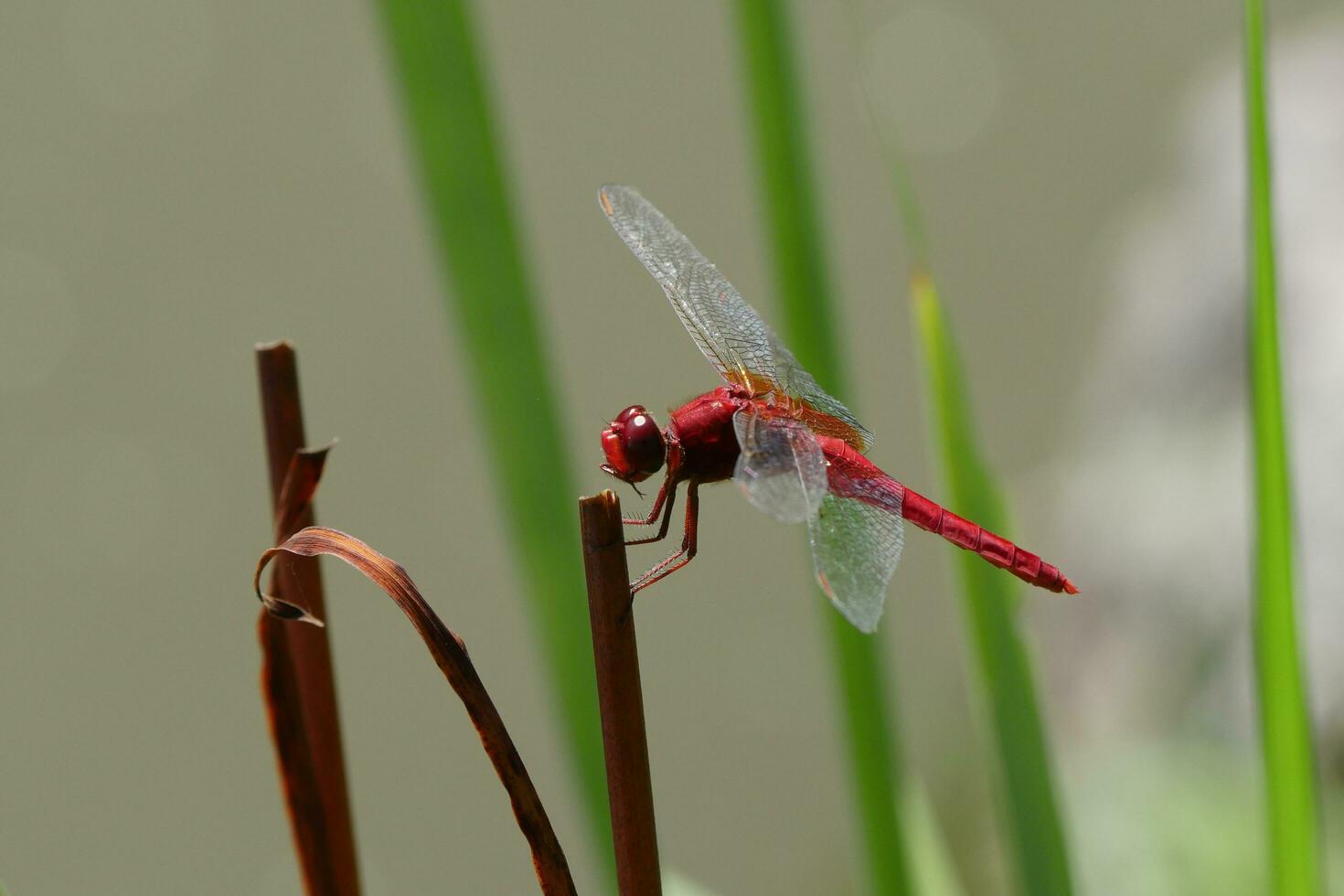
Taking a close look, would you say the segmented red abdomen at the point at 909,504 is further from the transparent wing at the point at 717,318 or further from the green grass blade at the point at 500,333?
the green grass blade at the point at 500,333

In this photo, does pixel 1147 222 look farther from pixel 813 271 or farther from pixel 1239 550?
pixel 813 271

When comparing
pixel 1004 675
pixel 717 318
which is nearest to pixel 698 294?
pixel 717 318

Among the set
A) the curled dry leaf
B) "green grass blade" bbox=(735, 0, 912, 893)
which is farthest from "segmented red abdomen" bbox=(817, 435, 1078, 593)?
the curled dry leaf

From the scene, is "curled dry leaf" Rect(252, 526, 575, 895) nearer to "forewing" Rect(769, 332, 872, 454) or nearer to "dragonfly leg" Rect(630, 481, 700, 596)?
"dragonfly leg" Rect(630, 481, 700, 596)

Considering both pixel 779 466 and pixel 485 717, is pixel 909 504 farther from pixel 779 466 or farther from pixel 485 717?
pixel 485 717

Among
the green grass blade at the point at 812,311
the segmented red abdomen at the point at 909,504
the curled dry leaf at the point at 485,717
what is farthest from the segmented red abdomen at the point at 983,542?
the curled dry leaf at the point at 485,717

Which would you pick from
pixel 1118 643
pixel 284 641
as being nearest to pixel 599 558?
pixel 284 641
